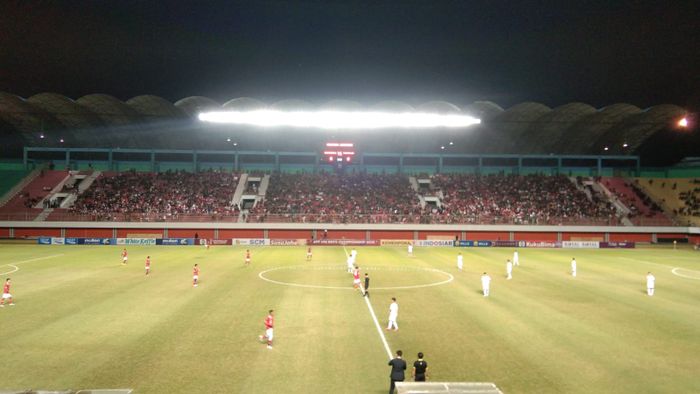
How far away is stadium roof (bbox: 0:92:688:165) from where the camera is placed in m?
57.5

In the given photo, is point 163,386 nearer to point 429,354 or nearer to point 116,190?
point 429,354

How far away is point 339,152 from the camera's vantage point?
5909 cm

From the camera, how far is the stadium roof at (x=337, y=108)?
57531 millimetres

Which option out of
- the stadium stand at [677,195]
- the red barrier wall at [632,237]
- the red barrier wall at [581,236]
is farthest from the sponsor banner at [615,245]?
the stadium stand at [677,195]

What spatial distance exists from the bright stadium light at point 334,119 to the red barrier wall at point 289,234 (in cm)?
1334

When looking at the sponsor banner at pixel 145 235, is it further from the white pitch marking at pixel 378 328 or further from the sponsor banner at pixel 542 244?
the sponsor banner at pixel 542 244

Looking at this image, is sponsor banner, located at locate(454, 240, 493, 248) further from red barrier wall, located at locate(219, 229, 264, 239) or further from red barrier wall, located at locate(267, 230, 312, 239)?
red barrier wall, located at locate(219, 229, 264, 239)

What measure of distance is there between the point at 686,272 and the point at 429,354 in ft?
102

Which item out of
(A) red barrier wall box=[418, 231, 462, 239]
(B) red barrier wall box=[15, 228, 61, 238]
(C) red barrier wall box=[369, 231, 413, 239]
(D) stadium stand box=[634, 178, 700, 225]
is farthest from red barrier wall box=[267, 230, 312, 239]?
(D) stadium stand box=[634, 178, 700, 225]

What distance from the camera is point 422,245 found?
57.0 m

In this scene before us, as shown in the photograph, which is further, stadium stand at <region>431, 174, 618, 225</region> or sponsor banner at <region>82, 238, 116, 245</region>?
stadium stand at <region>431, 174, 618, 225</region>

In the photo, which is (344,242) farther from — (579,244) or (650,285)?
(650,285)

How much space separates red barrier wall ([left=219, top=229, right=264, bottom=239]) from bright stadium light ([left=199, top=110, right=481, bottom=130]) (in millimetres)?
13543

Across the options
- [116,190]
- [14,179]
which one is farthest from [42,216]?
[14,179]
